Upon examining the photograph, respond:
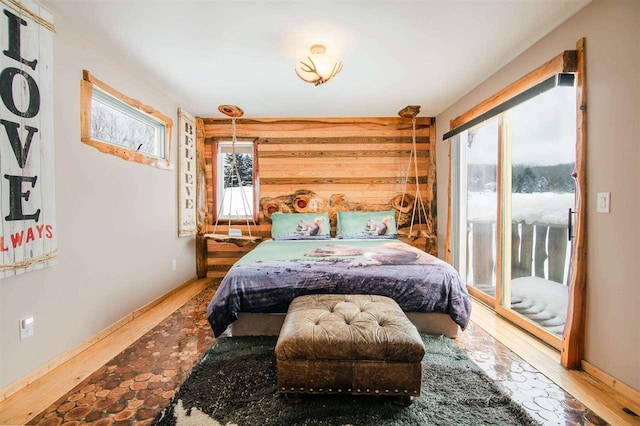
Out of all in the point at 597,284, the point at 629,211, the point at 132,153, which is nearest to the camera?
the point at 629,211

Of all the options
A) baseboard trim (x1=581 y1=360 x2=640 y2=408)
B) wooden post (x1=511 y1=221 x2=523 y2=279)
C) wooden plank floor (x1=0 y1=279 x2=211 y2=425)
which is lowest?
wooden plank floor (x1=0 y1=279 x2=211 y2=425)

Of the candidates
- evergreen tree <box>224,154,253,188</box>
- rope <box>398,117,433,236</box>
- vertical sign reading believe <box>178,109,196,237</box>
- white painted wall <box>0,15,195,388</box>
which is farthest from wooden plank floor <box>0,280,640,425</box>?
evergreen tree <box>224,154,253,188</box>

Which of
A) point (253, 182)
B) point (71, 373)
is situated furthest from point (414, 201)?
point (71, 373)

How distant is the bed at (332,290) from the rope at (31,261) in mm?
1028

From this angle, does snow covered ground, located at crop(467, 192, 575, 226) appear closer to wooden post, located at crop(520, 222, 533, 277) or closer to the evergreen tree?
wooden post, located at crop(520, 222, 533, 277)

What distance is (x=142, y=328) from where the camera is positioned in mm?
2410

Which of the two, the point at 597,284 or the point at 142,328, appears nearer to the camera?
the point at 597,284

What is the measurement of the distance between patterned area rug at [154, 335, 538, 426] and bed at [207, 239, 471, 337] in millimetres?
376

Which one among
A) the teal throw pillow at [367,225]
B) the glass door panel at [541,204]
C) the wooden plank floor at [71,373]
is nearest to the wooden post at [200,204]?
the wooden plank floor at [71,373]

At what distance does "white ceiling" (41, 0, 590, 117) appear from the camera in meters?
1.82

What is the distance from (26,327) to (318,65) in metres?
2.52

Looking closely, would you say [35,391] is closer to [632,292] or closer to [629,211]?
[632,292]

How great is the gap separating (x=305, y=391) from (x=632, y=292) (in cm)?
179

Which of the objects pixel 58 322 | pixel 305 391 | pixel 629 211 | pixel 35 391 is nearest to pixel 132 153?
pixel 58 322
